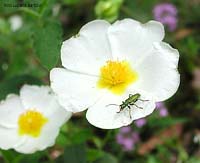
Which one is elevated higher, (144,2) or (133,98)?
(133,98)

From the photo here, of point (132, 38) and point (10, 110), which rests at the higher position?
point (132, 38)

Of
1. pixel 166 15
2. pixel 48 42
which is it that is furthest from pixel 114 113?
pixel 166 15

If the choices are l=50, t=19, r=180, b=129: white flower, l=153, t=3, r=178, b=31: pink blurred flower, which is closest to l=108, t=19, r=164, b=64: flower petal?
l=50, t=19, r=180, b=129: white flower

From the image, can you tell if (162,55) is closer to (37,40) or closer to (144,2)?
(37,40)

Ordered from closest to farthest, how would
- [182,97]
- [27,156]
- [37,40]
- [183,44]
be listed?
[37,40], [27,156], [182,97], [183,44]

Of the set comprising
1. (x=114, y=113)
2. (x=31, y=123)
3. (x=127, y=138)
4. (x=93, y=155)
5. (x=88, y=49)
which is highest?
(x=88, y=49)

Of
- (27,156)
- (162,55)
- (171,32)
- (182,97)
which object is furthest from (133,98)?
(171,32)

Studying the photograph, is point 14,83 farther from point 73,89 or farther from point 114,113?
point 114,113

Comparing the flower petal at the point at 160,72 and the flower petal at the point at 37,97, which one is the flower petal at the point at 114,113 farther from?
the flower petal at the point at 37,97
